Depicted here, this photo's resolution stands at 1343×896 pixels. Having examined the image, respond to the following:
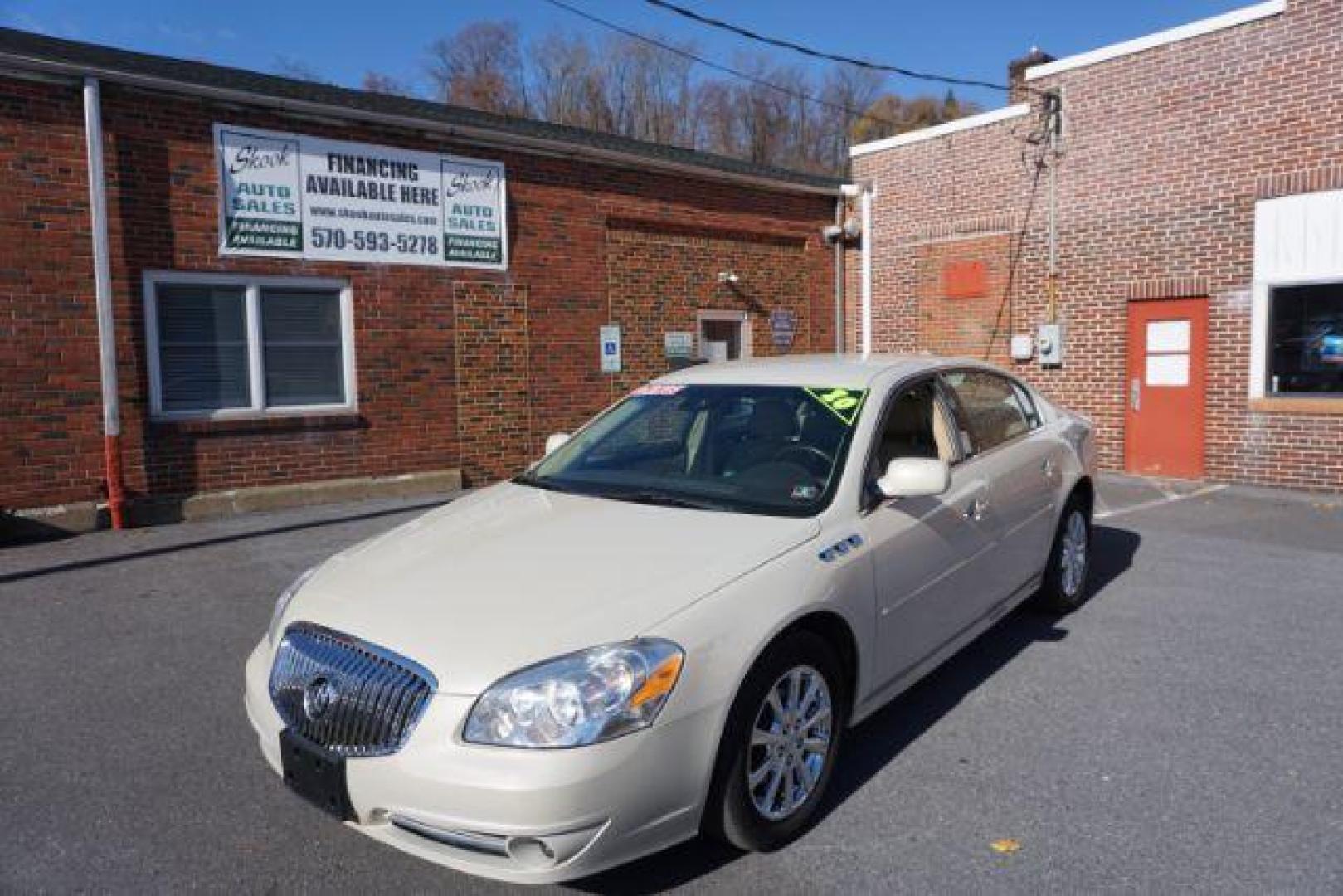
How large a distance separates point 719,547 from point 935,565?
118 centimetres

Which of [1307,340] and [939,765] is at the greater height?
[1307,340]

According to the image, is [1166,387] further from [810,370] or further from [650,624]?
[650,624]

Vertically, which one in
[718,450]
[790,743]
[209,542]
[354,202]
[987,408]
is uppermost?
[354,202]

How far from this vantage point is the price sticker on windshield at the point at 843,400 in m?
3.71

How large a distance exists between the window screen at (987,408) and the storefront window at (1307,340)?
663 centimetres

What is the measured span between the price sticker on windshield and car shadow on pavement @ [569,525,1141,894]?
1269 mm

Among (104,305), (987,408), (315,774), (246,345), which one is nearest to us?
(315,774)

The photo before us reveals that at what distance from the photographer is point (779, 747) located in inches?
115

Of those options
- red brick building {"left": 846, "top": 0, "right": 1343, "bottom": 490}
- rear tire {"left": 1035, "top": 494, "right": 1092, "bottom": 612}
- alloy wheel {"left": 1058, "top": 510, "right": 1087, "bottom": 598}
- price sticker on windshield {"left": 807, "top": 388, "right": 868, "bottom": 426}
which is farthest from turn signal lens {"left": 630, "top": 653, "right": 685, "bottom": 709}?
red brick building {"left": 846, "top": 0, "right": 1343, "bottom": 490}


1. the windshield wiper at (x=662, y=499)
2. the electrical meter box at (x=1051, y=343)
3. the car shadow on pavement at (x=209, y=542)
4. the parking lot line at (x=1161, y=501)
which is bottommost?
the parking lot line at (x=1161, y=501)

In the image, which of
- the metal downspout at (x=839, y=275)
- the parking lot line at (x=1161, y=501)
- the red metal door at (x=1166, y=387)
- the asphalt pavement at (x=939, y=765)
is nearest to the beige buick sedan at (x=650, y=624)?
the asphalt pavement at (x=939, y=765)

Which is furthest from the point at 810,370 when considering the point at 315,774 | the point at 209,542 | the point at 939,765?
the point at 209,542

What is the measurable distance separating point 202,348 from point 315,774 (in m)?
7.20

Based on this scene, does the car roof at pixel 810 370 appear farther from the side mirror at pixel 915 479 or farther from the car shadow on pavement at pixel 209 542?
the car shadow on pavement at pixel 209 542
